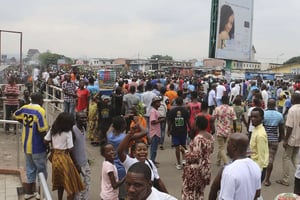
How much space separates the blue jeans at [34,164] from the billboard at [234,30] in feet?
43.9

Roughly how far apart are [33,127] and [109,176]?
1.67 meters

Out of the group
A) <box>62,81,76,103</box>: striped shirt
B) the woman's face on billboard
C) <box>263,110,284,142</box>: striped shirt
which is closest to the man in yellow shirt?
<box>263,110,284,142</box>: striped shirt

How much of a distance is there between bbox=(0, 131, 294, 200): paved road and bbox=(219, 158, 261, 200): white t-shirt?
3210 mm

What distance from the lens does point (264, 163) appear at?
618 cm

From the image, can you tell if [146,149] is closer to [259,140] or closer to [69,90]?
[259,140]

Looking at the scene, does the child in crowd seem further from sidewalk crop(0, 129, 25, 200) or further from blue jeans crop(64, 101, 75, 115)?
blue jeans crop(64, 101, 75, 115)

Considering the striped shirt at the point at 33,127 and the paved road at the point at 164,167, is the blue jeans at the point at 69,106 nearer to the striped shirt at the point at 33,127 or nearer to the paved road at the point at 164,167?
the paved road at the point at 164,167

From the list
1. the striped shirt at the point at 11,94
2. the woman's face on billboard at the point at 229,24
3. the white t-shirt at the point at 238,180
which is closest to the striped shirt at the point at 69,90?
the striped shirt at the point at 11,94

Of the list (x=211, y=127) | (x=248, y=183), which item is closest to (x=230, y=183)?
(x=248, y=183)

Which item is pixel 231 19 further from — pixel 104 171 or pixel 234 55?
pixel 104 171

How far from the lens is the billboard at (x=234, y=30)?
17.8m

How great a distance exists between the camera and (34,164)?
18.9 feet

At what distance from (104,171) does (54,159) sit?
91 centimetres

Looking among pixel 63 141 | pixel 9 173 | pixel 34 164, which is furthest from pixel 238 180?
pixel 9 173
